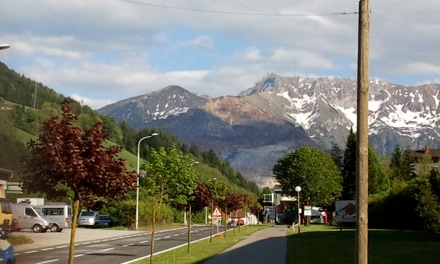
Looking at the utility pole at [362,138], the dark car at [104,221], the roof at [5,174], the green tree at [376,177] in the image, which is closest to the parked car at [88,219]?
the dark car at [104,221]

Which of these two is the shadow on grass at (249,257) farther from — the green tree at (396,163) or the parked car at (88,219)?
the green tree at (396,163)

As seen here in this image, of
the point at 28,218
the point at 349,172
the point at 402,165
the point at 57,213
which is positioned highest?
the point at 402,165

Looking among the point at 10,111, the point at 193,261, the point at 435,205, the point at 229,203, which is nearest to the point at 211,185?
the point at 229,203

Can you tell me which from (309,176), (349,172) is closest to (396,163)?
(349,172)

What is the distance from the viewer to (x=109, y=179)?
14.3m

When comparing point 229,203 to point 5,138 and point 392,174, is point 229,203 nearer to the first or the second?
point 5,138

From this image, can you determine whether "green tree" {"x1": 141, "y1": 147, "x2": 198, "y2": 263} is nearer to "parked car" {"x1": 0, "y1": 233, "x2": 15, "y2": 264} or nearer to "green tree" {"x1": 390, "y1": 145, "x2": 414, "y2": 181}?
"parked car" {"x1": 0, "y1": 233, "x2": 15, "y2": 264}

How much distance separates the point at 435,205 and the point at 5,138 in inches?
1870

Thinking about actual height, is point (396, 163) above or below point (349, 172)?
above

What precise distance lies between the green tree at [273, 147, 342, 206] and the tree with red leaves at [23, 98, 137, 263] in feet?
269

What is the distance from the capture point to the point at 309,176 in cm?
9681

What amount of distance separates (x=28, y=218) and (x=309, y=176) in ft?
176

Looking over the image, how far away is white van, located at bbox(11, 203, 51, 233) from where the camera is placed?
49.1m

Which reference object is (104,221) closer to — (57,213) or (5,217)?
(57,213)
